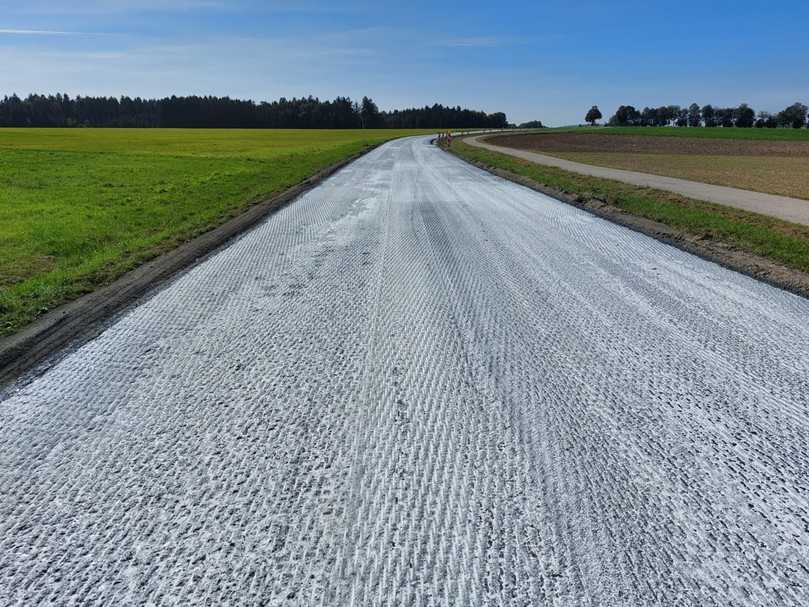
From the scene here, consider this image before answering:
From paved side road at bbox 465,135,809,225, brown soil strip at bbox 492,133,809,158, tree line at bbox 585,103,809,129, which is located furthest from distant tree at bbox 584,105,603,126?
paved side road at bbox 465,135,809,225

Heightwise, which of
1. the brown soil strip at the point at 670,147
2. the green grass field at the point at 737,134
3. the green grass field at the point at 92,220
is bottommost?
the green grass field at the point at 92,220

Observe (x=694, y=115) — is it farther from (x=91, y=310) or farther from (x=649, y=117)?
(x=91, y=310)

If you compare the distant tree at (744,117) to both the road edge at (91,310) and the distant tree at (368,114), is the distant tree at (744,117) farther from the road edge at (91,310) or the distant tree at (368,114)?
the road edge at (91,310)

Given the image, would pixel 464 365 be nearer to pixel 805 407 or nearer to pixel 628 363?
pixel 628 363

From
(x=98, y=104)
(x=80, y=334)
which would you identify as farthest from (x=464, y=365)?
(x=98, y=104)

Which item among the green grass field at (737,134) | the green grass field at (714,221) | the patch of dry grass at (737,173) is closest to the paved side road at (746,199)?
the green grass field at (714,221)

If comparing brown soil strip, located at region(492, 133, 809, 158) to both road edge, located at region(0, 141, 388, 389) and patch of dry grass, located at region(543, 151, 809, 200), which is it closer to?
patch of dry grass, located at region(543, 151, 809, 200)
